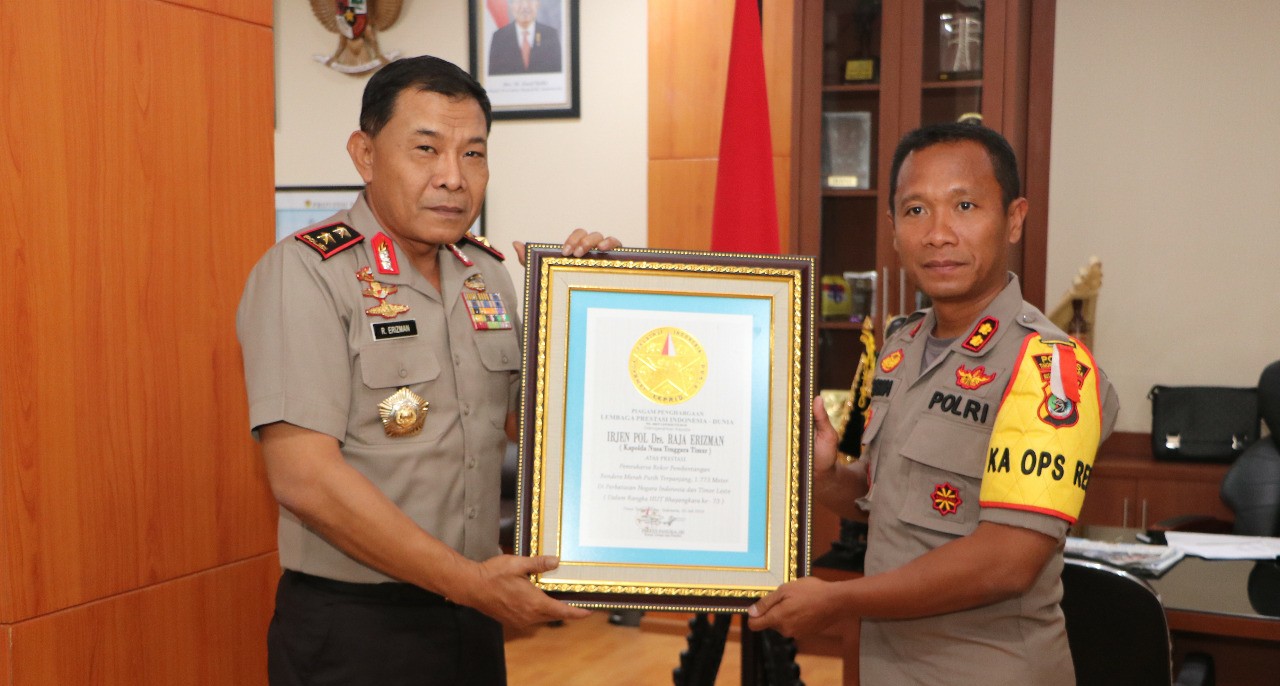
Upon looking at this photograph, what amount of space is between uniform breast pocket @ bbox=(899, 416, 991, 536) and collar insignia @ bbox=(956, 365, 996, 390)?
0.06 meters

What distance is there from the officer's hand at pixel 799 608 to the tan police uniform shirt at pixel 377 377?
48 cm

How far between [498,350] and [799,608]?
64cm

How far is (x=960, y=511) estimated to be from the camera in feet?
4.93

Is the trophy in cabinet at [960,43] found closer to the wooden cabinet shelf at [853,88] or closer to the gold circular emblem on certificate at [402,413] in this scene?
the wooden cabinet shelf at [853,88]

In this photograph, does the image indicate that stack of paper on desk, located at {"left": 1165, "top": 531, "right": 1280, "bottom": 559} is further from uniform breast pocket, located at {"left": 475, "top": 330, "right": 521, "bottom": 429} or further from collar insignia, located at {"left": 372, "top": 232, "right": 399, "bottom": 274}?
collar insignia, located at {"left": 372, "top": 232, "right": 399, "bottom": 274}

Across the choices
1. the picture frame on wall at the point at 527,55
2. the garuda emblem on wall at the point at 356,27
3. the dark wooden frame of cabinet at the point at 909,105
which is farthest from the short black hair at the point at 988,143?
the garuda emblem on wall at the point at 356,27

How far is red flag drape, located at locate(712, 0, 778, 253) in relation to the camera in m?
2.61

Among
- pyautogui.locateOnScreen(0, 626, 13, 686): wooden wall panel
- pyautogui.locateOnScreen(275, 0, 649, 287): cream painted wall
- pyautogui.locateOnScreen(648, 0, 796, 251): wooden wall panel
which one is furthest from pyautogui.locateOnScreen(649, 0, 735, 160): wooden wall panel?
pyautogui.locateOnScreen(0, 626, 13, 686): wooden wall panel

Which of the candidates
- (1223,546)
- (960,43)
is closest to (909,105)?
(960,43)

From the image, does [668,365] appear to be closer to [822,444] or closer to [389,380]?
[822,444]

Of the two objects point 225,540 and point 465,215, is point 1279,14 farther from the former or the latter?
point 225,540

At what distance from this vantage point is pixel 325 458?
5.02 ft

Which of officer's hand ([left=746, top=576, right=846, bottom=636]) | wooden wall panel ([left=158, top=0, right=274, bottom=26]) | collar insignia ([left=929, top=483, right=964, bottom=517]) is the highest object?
wooden wall panel ([left=158, top=0, right=274, bottom=26])

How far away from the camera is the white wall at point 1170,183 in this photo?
13.4 ft
